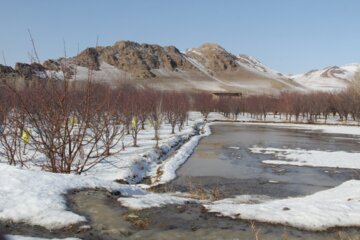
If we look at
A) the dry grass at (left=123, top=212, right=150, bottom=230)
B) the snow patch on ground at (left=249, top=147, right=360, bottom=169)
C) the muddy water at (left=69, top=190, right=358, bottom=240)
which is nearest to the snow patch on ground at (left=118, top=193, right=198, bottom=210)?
the muddy water at (left=69, top=190, right=358, bottom=240)

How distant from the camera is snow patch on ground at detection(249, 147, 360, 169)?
21.6 meters

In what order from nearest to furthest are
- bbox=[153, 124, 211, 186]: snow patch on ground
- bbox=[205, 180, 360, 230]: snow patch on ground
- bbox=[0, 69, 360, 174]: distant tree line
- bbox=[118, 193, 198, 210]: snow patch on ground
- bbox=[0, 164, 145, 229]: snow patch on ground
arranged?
bbox=[0, 164, 145, 229]: snow patch on ground → bbox=[205, 180, 360, 230]: snow patch on ground → bbox=[118, 193, 198, 210]: snow patch on ground → bbox=[0, 69, 360, 174]: distant tree line → bbox=[153, 124, 211, 186]: snow patch on ground

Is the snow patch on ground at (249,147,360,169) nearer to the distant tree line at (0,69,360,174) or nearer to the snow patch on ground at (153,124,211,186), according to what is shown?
the snow patch on ground at (153,124,211,186)

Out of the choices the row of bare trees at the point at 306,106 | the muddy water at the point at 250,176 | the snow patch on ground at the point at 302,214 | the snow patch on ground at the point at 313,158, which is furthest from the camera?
the row of bare trees at the point at 306,106

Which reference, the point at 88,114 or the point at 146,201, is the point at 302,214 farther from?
the point at 88,114

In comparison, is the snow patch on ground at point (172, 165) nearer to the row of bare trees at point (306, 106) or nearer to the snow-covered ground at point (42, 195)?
the snow-covered ground at point (42, 195)

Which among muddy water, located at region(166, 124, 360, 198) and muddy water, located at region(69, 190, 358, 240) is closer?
muddy water, located at region(69, 190, 358, 240)

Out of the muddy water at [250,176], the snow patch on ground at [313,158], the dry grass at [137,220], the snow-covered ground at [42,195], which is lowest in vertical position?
the muddy water at [250,176]

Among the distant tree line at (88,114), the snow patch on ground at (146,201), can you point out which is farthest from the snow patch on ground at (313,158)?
the snow patch on ground at (146,201)

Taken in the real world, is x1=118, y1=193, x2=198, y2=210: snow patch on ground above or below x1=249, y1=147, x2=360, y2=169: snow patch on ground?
above

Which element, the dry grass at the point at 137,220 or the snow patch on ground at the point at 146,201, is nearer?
the dry grass at the point at 137,220

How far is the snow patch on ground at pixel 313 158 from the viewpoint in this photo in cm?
2156

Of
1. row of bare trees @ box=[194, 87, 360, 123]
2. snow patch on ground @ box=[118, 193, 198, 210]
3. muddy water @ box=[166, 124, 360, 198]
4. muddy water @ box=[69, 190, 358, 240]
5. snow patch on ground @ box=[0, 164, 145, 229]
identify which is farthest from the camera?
row of bare trees @ box=[194, 87, 360, 123]

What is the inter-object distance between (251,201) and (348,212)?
505 centimetres
